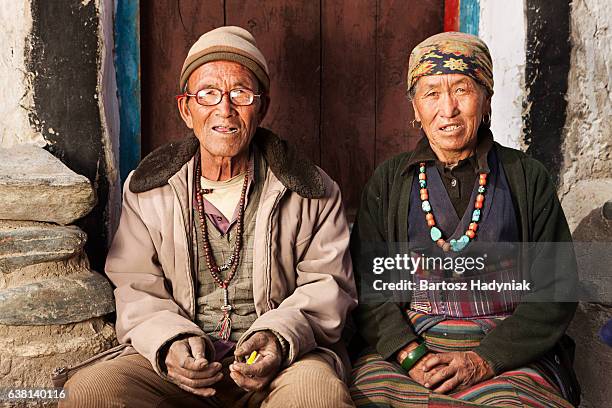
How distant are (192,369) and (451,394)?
77cm

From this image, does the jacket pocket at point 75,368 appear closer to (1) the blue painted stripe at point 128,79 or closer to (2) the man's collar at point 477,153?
(1) the blue painted stripe at point 128,79

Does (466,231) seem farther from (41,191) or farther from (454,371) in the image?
(41,191)

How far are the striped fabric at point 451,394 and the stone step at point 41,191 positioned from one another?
104cm

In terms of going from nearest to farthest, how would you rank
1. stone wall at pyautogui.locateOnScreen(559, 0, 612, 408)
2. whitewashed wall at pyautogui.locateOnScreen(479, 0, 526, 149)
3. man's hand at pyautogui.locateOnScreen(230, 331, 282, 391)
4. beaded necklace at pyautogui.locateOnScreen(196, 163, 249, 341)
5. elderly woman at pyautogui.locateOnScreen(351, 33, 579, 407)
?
man's hand at pyautogui.locateOnScreen(230, 331, 282, 391) < elderly woman at pyautogui.locateOnScreen(351, 33, 579, 407) < beaded necklace at pyautogui.locateOnScreen(196, 163, 249, 341) < stone wall at pyautogui.locateOnScreen(559, 0, 612, 408) < whitewashed wall at pyautogui.locateOnScreen(479, 0, 526, 149)

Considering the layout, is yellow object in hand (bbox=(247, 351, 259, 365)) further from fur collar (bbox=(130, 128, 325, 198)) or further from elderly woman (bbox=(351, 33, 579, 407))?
fur collar (bbox=(130, 128, 325, 198))

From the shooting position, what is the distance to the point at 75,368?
88.6 inches

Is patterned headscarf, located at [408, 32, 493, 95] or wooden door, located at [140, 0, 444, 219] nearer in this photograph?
patterned headscarf, located at [408, 32, 493, 95]

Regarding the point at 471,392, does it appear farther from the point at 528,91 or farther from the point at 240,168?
the point at 528,91

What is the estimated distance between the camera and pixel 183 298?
95.2 inches

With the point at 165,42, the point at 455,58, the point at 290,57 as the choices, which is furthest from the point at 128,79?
the point at 455,58

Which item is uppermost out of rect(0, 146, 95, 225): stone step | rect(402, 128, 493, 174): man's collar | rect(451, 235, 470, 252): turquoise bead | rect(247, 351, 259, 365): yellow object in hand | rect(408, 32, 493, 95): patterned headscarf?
rect(408, 32, 493, 95): patterned headscarf

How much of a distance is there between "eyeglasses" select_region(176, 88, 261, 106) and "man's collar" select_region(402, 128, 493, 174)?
0.58 m

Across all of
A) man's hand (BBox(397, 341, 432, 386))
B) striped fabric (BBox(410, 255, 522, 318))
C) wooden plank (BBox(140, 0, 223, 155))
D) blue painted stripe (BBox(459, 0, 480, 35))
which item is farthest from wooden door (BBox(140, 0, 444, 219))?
man's hand (BBox(397, 341, 432, 386))

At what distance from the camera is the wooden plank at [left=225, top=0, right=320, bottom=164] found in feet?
10.1
